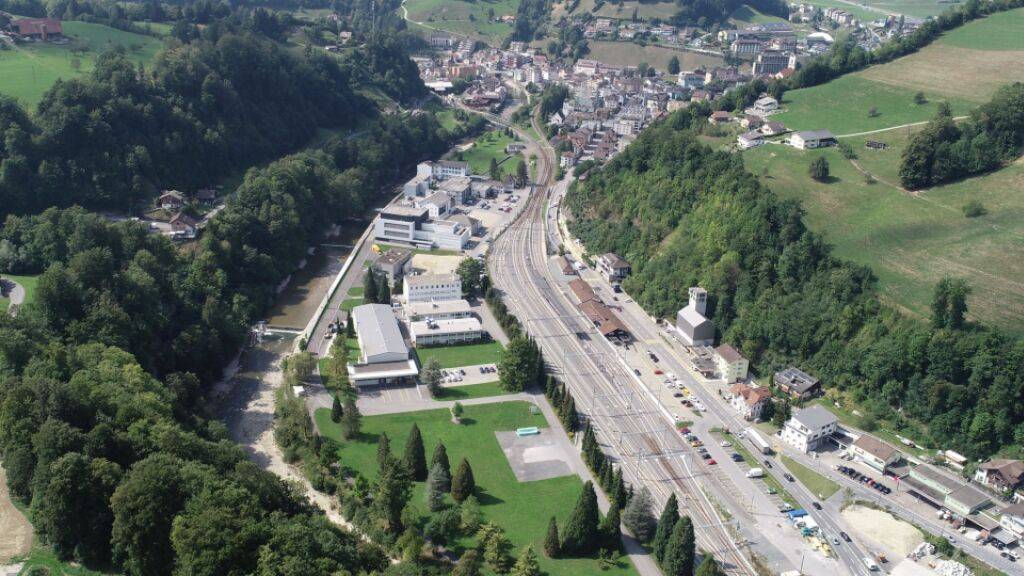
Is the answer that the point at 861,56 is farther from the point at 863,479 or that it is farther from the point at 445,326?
the point at 863,479

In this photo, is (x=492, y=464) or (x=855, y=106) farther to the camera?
(x=855, y=106)

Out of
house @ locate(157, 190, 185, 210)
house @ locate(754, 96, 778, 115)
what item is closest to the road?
house @ locate(754, 96, 778, 115)

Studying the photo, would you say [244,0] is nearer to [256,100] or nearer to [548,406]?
[256,100]

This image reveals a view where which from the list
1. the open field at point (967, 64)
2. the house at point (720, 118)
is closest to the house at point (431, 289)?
the house at point (720, 118)

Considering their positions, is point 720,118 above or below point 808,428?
above

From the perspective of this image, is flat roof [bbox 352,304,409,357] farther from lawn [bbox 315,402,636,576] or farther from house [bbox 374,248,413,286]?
house [bbox 374,248,413,286]

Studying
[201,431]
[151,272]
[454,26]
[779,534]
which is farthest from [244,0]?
[779,534]

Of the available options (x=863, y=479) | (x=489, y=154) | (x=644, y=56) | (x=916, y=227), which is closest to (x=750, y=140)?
(x=916, y=227)

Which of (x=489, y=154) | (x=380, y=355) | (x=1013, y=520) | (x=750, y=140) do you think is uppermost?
(x=750, y=140)
